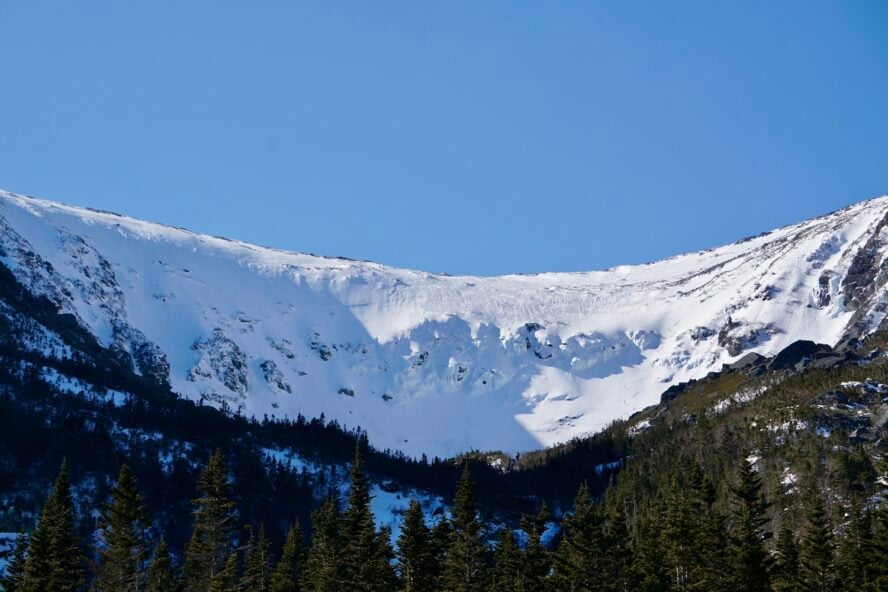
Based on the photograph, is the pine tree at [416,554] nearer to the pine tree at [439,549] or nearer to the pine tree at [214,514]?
the pine tree at [439,549]

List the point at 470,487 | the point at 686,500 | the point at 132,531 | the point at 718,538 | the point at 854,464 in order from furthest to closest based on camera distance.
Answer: the point at 854,464
the point at 686,500
the point at 718,538
the point at 470,487
the point at 132,531

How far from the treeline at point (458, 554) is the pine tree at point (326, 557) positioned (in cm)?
15

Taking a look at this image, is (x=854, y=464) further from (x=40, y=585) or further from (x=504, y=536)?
(x=40, y=585)

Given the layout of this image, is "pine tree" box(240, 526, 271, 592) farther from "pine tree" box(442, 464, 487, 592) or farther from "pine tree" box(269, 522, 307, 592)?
"pine tree" box(442, 464, 487, 592)

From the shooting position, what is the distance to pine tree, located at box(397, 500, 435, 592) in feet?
253

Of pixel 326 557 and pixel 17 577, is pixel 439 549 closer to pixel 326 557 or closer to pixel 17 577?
pixel 326 557

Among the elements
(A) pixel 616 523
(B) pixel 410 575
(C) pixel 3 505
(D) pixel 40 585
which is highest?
(C) pixel 3 505

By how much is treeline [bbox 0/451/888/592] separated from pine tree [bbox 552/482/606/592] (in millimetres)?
83

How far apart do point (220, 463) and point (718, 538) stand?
118 ft

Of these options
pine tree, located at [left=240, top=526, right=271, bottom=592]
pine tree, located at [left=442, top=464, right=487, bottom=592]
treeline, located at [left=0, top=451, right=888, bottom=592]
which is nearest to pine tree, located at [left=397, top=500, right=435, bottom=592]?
treeline, located at [left=0, top=451, right=888, bottom=592]

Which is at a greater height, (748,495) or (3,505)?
(3,505)

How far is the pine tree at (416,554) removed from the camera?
7700 cm

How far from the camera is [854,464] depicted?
196625mm

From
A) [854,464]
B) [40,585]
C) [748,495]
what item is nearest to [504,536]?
[748,495]
